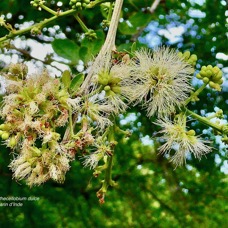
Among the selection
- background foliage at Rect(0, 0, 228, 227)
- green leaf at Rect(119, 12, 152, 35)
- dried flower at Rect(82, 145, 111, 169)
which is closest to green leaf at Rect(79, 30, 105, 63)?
dried flower at Rect(82, 145, 111, 169)

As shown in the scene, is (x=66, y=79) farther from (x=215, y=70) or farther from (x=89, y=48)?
(x=215, y=70)

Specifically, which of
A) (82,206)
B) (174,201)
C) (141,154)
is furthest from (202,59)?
(82,206)

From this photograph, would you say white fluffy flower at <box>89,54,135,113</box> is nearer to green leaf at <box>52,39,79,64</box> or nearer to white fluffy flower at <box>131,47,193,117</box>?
white fluffy flower at <box>131,47,193,117</box>

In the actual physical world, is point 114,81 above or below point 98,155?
above

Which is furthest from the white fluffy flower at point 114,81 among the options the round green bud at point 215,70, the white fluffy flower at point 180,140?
the round green bud at point 215,70

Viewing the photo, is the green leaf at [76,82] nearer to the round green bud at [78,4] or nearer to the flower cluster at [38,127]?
the flower cluster at [38,127]

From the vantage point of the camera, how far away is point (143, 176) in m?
3.30

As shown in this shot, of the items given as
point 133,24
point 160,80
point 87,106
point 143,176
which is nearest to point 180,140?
point 160,80

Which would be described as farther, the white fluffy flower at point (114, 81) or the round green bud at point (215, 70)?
A: the round green bud at point (215, 70)

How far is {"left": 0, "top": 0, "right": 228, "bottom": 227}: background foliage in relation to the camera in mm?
2861

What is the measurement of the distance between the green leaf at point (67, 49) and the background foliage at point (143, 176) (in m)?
1.15

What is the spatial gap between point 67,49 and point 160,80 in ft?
1.21

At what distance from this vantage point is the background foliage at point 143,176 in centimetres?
286

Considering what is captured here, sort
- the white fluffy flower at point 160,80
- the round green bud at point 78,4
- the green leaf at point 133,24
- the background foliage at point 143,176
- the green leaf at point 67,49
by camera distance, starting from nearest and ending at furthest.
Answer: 1. the white fluffy flower at point 160,80
2. the round green bud at point 78,4
3. the green leaf at point 67,49
4. the green leaf at point 133,24
5. the background foliage at point 143,176
